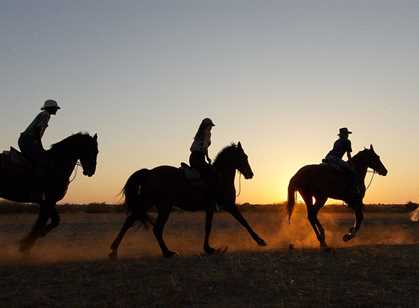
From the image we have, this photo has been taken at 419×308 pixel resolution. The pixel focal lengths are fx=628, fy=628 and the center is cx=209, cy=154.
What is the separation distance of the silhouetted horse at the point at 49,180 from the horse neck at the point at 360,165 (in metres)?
8.04

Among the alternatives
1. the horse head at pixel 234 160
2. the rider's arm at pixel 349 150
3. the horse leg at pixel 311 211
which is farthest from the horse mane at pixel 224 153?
the rider's arm at pixel 349 150

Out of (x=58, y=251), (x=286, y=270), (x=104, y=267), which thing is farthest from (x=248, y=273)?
(x=58, y=251)

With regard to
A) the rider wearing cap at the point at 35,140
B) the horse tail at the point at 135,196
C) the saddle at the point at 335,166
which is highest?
the rider wearing cap at the point at 35,140

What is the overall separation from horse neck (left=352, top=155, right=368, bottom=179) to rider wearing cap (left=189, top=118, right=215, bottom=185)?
5560mm

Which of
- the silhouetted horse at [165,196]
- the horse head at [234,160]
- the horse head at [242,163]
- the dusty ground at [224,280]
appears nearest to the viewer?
the dusty ground at [224,280]

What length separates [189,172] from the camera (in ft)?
47.8

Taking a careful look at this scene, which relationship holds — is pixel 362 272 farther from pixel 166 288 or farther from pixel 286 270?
pixel 166 288

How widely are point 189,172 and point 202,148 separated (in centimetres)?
63

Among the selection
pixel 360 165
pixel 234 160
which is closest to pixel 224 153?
pixel 234 160

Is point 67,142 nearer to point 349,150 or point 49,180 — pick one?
point 49,180

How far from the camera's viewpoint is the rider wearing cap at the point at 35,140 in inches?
528

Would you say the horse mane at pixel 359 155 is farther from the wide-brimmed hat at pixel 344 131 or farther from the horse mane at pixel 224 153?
the horse mane at pixel 224 153

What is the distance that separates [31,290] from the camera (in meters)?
9.35

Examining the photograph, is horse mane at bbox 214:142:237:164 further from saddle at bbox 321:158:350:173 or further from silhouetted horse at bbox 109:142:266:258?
saddle at bbox 321:158:350:173
